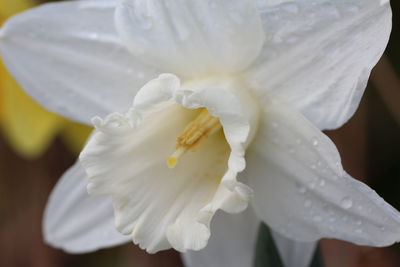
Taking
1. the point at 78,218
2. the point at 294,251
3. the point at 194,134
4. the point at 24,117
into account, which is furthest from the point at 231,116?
the point at 24,117

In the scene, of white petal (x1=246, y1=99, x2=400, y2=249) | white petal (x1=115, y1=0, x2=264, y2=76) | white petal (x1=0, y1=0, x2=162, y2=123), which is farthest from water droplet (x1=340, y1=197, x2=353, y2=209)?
white petal (x1=0, y1=0, x2=162, y2=123)

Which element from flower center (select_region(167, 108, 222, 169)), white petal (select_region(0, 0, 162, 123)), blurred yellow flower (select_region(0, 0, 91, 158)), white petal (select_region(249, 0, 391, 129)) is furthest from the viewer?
blurred yellow flower (select_region(0, 0, 91, 158))

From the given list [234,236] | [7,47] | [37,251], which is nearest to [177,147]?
[234,236]

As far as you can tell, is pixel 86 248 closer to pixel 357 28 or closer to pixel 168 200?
pixel 168 200

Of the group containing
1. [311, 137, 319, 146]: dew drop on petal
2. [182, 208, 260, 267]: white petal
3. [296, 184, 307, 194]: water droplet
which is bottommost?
[182, 208, 260, 267]: white petal

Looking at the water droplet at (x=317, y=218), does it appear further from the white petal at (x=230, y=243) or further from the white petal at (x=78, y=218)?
the white petal at (x=78, y=218)

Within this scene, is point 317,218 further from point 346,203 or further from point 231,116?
point 231,116

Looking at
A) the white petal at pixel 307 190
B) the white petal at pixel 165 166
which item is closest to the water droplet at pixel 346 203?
the white petal at pixel 307 190

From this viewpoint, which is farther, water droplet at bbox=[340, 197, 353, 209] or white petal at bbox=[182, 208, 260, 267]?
white petal at bbox=[182, 208, 260, 267]

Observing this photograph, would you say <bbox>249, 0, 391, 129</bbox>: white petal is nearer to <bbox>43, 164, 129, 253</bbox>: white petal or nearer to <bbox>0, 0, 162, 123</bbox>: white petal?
<bbox>0, 0, 162, 123</bbox>: white petal
